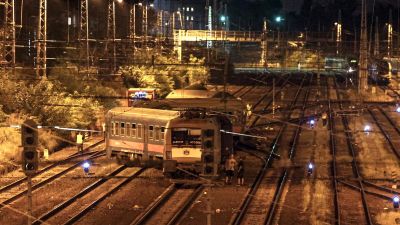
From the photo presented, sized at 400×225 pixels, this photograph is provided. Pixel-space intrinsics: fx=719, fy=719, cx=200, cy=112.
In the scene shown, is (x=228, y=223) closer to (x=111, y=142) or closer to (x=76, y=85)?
(x=111, y=142)

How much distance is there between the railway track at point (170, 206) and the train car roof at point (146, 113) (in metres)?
1.84

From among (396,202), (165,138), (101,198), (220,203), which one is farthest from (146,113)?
(396,202)

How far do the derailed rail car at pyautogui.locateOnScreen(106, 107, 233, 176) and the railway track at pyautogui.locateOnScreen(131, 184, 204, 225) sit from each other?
0.49 m

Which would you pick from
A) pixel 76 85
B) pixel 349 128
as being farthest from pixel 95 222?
pixel 349 128

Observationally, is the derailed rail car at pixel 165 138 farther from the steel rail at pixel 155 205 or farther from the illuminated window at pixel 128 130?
the steel rail at pixel 155 205

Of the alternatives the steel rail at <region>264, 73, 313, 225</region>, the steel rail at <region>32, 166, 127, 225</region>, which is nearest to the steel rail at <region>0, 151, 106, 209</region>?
the steel rail at <region>32, 166, 127, 225</region>

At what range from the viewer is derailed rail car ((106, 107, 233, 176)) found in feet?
55.9

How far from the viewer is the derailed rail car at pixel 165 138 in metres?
17.0

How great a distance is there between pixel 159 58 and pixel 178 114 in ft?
69.2

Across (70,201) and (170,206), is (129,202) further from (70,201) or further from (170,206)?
(70,201)

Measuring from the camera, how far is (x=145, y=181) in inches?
737

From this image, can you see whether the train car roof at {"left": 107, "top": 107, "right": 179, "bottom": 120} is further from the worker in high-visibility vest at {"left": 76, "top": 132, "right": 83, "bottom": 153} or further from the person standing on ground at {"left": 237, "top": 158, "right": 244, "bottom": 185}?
the worker in high-visibility vest at {"left": 76, "top": 132, "right": 83, "bottom": 153}

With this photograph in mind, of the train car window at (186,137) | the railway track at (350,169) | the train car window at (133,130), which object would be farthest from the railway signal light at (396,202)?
the train car window at (133,130)

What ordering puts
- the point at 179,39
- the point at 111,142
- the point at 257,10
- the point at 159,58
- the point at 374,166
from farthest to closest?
the point at 257,10 < the point at 179,39 < the point at 159,58 < the point at 374,166 < the point at 111,142
